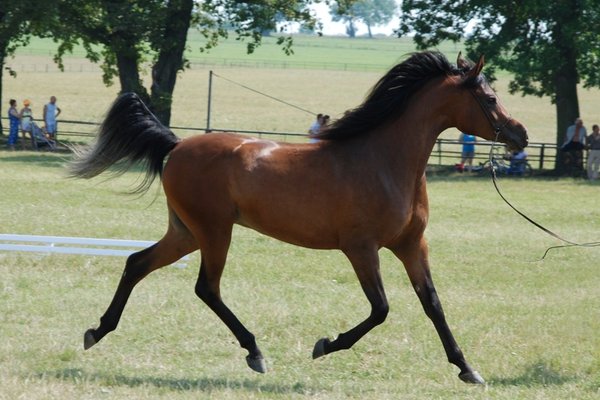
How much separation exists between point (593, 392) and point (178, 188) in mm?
A: 3401

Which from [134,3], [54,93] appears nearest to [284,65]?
[54,93]

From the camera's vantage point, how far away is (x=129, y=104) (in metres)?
8.62

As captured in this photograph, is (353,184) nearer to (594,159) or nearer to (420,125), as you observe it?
(420,125)

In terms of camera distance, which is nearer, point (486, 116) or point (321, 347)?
point (321, 347)

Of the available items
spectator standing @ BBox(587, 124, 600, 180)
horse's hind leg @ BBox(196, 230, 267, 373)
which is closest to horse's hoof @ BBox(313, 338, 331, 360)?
horse's hind leg @ BBox(196, 230, 267, 373)

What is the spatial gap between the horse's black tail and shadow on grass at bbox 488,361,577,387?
10.4ft

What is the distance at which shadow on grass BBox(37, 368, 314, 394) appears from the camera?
7.10 m

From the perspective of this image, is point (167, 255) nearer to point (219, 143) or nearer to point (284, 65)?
point (219, 143)

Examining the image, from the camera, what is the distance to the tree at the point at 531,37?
26469mm

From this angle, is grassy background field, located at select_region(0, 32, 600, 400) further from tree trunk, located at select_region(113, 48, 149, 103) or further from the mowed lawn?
tree trunk, located at select_region(113, 48, 149, 103)

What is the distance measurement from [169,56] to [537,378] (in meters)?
24.6

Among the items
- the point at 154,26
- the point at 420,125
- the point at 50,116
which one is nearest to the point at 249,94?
the point at 50,116

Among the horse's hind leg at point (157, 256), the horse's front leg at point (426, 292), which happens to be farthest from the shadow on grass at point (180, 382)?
the horse's front leg at point (426, 292)

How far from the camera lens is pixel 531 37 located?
27.8 m
